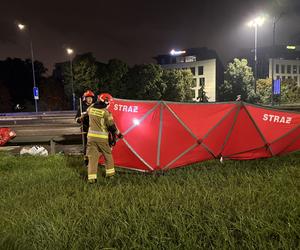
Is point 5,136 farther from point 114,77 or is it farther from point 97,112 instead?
point 114,77

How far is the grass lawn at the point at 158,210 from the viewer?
3324mm

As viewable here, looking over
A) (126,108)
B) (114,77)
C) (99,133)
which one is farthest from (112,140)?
(114,77)

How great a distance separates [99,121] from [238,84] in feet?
115

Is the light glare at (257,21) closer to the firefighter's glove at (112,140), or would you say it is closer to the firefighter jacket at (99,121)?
the firefighter's glove at (112,140)

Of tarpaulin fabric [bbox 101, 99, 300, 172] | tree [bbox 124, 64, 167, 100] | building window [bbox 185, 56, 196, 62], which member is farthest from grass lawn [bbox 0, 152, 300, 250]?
building window [bbox 185, 56, 196, 62]

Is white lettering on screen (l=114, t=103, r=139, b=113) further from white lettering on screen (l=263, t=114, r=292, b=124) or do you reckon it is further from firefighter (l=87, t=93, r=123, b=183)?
white lettering on screen (l=263, t=114, r=292, b=124)

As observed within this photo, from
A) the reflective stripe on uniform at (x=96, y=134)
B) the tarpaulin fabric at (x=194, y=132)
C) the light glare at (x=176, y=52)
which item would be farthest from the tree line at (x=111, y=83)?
the light glare at (x=176, y=52)

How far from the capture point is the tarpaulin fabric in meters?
6.42

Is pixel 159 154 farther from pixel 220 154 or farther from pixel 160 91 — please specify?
pixel 160 91

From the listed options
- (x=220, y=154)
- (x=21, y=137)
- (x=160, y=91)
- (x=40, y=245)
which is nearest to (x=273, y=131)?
(x=220, y=154)

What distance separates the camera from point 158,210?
404 centimetres

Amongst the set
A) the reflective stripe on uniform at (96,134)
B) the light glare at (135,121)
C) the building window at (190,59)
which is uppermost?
the building window at (190,59)

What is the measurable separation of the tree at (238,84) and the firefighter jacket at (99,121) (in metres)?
34.2

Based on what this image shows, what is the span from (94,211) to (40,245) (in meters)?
0.97
